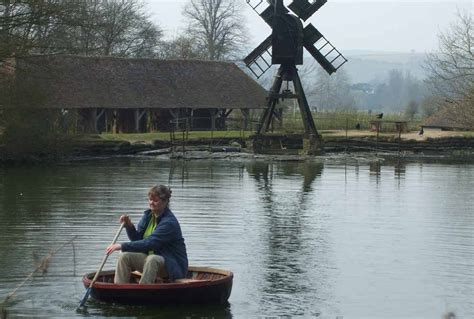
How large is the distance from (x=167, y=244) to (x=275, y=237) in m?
7.95

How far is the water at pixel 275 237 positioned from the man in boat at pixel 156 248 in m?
0.54

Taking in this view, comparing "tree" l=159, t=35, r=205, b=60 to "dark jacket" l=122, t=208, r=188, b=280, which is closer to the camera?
"dark jacket" l=122, t=208, r=188, b=280

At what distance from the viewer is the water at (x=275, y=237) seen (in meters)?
15.4

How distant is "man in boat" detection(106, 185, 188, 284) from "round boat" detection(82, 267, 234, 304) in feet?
0.65

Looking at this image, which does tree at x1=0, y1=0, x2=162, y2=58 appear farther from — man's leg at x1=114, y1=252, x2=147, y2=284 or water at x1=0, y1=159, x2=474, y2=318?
man's leg at x1=114, y1=252, x2=147, y2=284

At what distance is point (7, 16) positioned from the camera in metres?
33.8

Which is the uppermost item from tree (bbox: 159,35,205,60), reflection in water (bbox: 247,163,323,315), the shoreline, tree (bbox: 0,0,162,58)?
tree (bbox: 159,35,205,60)

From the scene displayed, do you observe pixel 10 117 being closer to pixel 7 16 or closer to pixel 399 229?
pixel 7 16

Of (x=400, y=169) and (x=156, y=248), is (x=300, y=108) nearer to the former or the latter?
(x=400, y=169)

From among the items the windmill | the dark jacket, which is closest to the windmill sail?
the windmill

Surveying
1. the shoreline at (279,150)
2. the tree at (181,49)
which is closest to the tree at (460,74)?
the shoreline at (279,150)

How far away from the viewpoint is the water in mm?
15430

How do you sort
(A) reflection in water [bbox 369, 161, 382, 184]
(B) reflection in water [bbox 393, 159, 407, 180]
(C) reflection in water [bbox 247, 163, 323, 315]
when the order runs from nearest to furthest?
(C) reflection in water [bbox 247, 163, 323, 315], (A) reflection in water [bbox 369, 161, 382, 184], (B) reflection in water [bbox 393, 159, 407, 180]

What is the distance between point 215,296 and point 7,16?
21568 mm
